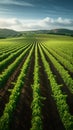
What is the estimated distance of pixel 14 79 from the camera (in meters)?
20.6

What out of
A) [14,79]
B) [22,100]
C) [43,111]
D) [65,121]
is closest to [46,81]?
[14,79]

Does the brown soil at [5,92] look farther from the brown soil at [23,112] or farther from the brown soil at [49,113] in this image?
the brown soil at [49,113]

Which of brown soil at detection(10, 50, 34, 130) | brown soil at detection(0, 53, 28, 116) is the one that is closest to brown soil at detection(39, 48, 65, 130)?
brown soil at detection(10, 50, 34, 130)

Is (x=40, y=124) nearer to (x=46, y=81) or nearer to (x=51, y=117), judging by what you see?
(x=51, y=117)

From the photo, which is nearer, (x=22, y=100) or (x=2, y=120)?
(x=2, y=120)

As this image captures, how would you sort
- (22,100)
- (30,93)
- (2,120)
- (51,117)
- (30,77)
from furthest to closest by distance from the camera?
1. (30,77)
2. (30,93)
3. (22,100)
4. (51,117)
5. (2,120)

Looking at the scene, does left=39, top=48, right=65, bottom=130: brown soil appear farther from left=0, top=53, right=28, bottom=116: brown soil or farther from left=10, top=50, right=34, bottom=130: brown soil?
left=0, top=53, right=28, bottom=116: brown soil

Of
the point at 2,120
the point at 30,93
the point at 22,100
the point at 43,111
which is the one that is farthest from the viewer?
the point at 30,93

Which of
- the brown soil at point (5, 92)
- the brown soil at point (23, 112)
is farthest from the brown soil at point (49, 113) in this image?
the brown soil at point (5, 92)

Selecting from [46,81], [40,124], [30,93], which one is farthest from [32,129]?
[46,81]

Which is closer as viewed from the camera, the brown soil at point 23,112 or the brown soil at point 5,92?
the brown soil at point 23,112

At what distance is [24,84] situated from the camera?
18750 mm

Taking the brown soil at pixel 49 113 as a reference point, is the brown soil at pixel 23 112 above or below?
above

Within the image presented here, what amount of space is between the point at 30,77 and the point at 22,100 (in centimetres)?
722
